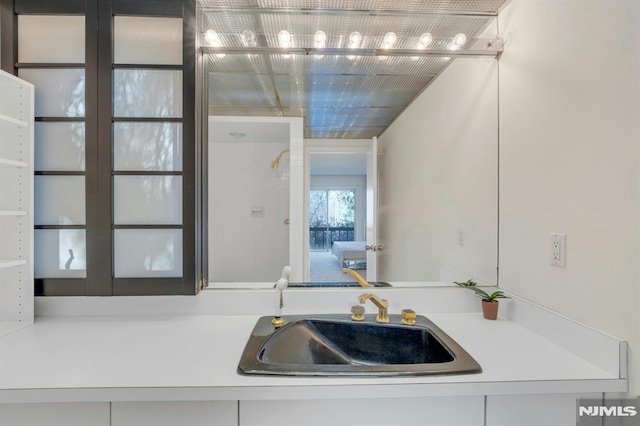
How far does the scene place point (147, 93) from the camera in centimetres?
128

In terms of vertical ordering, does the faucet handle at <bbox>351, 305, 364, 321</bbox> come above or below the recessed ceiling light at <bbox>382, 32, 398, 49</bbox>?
below

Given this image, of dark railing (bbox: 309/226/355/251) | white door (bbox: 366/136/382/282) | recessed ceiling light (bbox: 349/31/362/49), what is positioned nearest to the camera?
recessed ceiling light (bbox: 349/31/362/49)

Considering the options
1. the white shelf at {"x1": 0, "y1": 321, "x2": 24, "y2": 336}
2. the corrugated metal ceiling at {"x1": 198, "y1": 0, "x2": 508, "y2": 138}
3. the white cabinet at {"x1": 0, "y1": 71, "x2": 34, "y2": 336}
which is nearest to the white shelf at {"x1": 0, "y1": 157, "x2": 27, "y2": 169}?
the white cabinet at {"x1": 0, "y1": 71, "x2": 34, "y2": 336}

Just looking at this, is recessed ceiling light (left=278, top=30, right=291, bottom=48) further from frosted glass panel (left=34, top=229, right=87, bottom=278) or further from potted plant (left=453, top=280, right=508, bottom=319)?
potted plant (left=453, top=280, right=508, bottom=319)

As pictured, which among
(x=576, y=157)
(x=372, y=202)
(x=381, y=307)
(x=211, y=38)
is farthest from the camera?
(x=372, y=202)

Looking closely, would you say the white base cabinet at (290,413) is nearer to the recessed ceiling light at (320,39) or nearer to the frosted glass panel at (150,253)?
the frosted glass panel at (150,253)

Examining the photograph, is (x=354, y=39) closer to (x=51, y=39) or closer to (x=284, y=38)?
(x=284, y=38)

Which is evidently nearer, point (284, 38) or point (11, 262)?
point (11, 262)

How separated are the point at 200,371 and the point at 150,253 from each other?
706 millimetres

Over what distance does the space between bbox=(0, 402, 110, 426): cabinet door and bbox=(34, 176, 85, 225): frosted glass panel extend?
0.75 meters

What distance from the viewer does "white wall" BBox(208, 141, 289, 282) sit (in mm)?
1904

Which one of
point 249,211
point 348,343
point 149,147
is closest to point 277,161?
point 249,211

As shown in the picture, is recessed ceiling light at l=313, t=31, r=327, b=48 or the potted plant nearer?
the potted plant

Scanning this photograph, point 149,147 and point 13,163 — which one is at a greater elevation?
point 149,147
